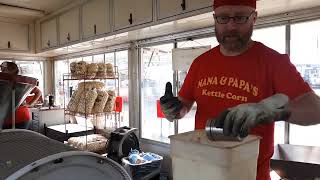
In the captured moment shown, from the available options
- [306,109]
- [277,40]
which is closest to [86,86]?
[277,40]

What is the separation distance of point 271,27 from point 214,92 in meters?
1.28

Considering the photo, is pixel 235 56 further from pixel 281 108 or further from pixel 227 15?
pixel 281 108

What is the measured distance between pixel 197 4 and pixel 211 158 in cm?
152

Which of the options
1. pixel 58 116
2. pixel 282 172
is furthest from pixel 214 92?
pixel 58 116

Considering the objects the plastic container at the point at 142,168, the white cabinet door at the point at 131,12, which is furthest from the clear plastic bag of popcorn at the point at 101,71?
the plastic container at the point at 142,168

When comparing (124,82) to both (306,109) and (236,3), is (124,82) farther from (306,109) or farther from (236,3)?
(306,109)

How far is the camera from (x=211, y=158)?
0.64m

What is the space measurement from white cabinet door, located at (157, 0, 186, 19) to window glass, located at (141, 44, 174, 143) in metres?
0.72

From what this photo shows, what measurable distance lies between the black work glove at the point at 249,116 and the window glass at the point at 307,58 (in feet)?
4.88

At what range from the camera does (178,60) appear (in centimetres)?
278

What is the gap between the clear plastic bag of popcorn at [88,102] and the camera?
117 inches

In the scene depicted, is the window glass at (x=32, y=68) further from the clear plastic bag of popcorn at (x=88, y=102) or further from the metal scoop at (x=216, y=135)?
the metal scoop at (x=216, y=135)

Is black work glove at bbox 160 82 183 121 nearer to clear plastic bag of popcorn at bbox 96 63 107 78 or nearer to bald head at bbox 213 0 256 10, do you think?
bald head at bbox 213 0 256 10

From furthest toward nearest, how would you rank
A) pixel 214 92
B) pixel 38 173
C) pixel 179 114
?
pixel 179 114 → pixel 214 92 → pixel 38 173
